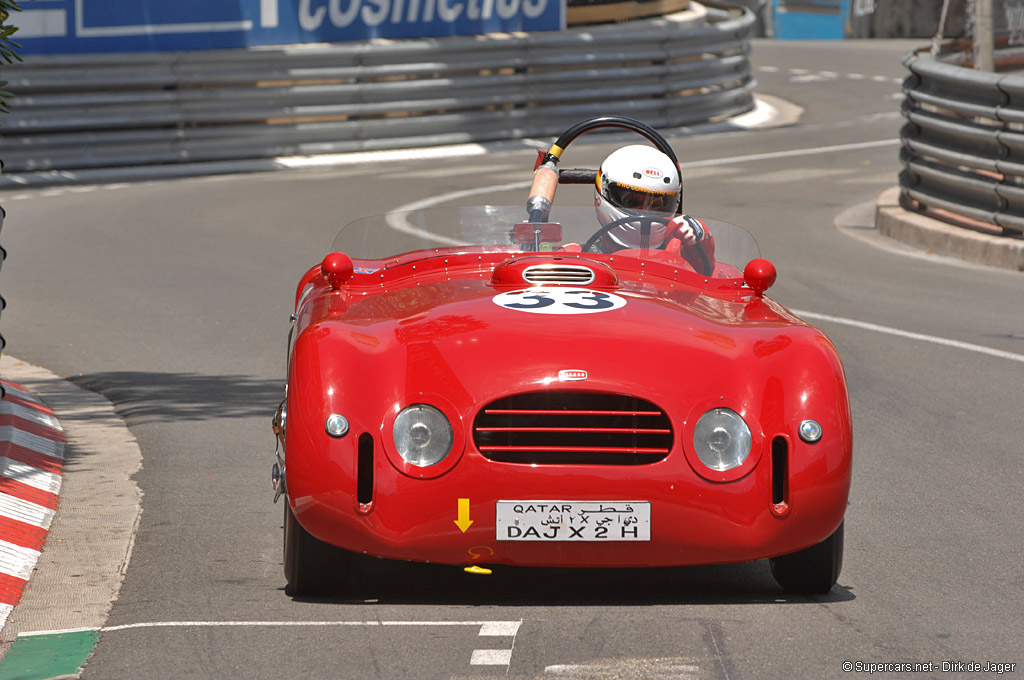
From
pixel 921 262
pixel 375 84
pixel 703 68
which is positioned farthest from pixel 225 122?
pixel 921 262

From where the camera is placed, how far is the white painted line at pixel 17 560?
5.42m

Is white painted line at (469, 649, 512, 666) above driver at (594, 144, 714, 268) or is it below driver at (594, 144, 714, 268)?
below

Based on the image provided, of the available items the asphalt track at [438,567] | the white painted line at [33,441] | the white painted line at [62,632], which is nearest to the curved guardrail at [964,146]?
the asphalt track at [438,567]

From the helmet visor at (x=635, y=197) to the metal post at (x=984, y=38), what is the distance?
11536 millimetres

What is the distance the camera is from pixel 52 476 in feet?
22.0

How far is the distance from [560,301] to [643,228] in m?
1.11

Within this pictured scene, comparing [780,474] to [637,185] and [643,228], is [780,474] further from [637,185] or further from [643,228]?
[637,185]

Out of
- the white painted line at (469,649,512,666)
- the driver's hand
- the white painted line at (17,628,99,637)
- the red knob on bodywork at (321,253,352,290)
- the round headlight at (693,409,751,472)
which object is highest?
the driver's hand

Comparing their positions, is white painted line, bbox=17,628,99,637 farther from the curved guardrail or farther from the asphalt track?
the curved guardrail

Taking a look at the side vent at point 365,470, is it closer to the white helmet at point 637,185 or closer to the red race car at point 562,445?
the red race car at point 562,445

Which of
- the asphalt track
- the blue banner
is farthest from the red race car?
the blue banner

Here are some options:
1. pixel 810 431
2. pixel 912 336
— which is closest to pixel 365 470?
pixel 810 431

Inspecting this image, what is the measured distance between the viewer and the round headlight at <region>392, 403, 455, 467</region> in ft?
15.8

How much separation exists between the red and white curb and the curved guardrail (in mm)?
8920
